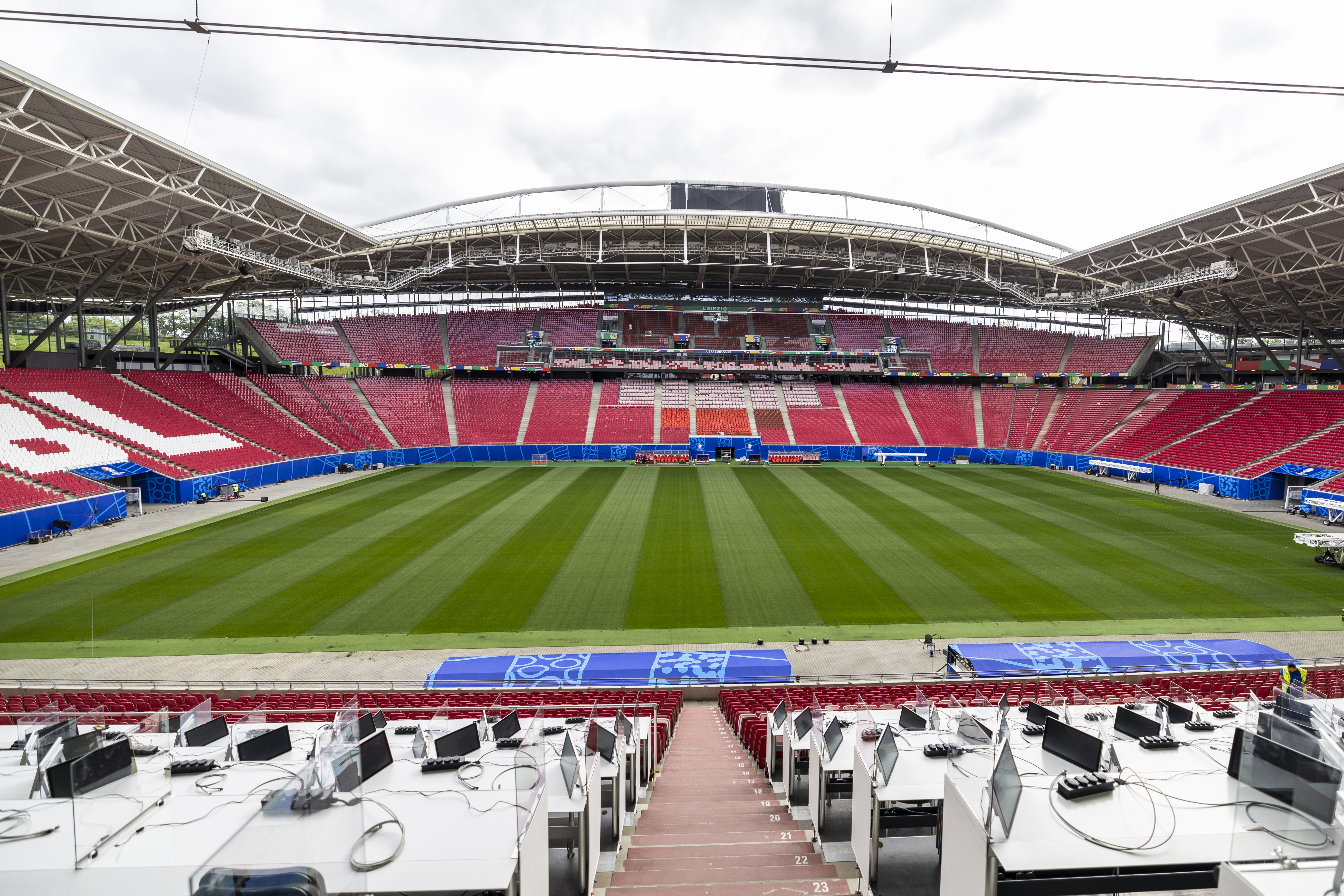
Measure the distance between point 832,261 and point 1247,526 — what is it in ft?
107

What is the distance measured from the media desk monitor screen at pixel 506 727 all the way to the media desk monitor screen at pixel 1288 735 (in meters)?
5.88

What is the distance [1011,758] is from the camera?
3760mm

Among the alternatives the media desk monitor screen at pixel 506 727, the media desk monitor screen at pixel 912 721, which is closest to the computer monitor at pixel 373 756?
the media desk monitor screen at pixel 506 727

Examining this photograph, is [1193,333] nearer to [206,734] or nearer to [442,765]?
[442,765]

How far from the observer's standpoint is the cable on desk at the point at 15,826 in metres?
3.69

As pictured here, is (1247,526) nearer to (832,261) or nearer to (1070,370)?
(832,261)

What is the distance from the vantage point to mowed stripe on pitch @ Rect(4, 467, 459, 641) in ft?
47.7

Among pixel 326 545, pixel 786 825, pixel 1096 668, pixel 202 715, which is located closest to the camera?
pixel 202 715

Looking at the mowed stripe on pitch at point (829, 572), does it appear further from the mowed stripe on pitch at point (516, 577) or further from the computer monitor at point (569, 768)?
the computer monitor at point (569, 768)

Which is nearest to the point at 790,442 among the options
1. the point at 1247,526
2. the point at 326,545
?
the point at 1247,526

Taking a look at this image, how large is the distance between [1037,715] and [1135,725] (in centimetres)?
79

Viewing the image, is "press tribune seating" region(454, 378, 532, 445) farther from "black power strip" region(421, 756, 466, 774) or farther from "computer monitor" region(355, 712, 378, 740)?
"black power strip" region(421, 756, 466, 774)

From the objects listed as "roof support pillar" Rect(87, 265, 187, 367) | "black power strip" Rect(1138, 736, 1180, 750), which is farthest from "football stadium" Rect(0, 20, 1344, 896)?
"roof support pillar" Rect(87, 265, 187, 367)

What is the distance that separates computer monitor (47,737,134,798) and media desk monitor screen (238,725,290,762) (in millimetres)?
714
